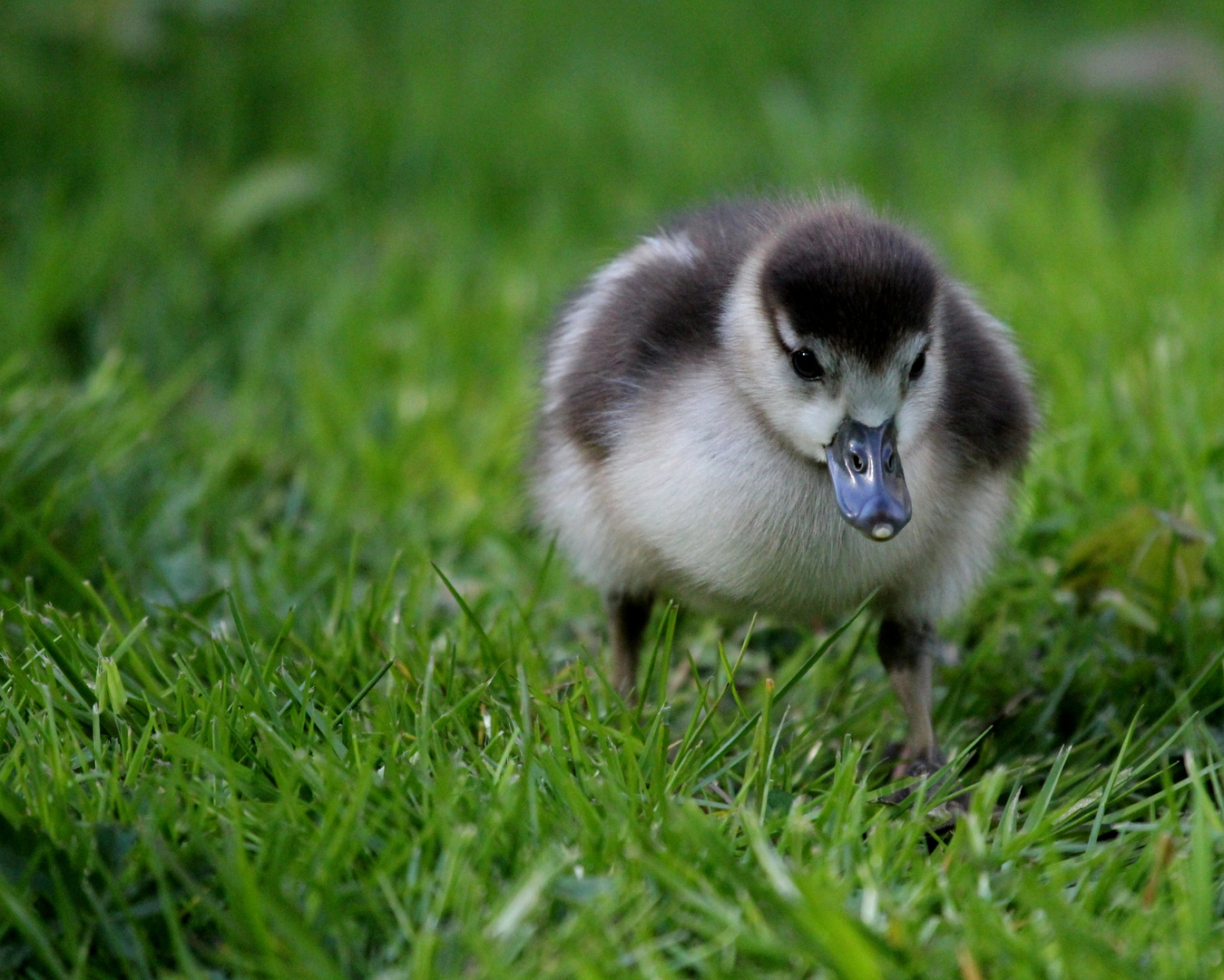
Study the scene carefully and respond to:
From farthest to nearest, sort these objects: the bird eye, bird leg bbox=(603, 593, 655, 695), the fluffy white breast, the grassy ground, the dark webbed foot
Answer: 1. bird leg bbox=(603, 593, 655, 695)
2. the dark webbed foot
3. the fluffy white breast
4. the bird eye
5. the grassy ground

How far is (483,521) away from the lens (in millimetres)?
3680

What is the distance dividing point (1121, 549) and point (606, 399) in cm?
121

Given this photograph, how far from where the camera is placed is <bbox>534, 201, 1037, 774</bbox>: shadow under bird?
229 cm

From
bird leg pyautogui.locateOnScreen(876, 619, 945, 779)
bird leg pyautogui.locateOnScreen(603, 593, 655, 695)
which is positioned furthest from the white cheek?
bird leg pyautogui.locateOnScreen(603, 593, 655, 695)

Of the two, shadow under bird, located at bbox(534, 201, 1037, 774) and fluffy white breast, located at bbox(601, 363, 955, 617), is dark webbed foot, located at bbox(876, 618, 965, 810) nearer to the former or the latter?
shadow under bird, located at bbox(534, 201, 1037, 774)

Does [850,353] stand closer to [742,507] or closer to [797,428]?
[797,428]

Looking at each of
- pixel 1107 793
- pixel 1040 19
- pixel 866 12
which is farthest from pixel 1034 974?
pixel 1040 19

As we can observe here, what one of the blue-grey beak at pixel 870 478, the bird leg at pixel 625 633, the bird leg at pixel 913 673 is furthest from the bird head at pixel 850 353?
the bird leg at pixel 625 633

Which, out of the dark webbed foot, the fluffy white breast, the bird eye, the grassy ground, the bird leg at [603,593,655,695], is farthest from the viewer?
the bird leg at [603,593,655,695]

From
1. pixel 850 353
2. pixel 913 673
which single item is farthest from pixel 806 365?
pixel 913 673

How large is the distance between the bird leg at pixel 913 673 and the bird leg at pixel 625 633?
0.48m

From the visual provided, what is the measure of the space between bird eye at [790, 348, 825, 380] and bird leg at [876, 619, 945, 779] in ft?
1.97

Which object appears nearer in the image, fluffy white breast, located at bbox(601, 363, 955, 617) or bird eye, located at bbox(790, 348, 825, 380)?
bird eye, located at bbox(790, 348, 825, 380)

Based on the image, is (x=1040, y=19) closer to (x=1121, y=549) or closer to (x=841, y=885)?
(x=1121, y=549)
